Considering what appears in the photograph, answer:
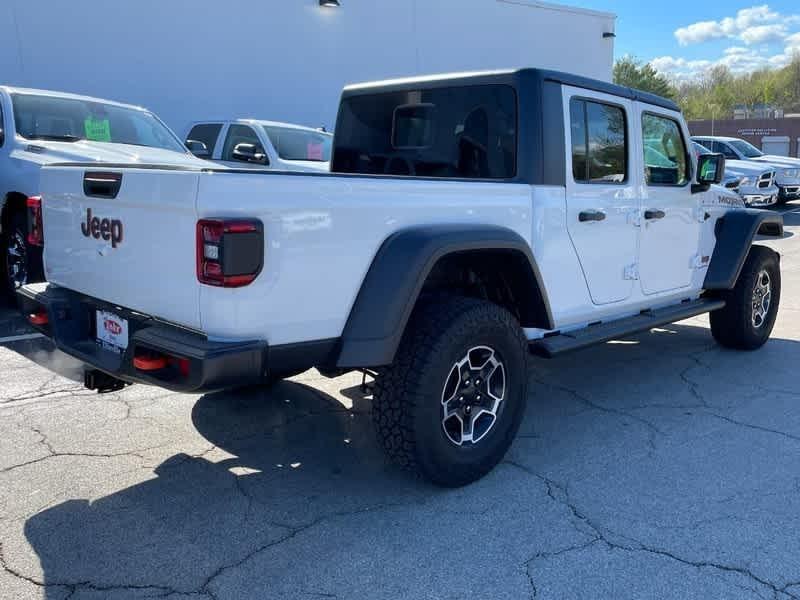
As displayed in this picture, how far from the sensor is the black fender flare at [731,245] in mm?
5273

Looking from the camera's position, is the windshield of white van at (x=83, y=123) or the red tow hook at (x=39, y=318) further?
the windshield of white van at (x=83, y=123)

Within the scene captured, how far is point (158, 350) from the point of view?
275 cm

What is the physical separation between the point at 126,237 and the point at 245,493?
127 centimetres

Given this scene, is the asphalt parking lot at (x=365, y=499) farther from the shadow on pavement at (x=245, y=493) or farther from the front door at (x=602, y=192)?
the front door at (x=602, y=192)

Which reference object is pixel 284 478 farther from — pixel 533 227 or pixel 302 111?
pixel 302 111

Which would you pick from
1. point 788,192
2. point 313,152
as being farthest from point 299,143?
point 788,192

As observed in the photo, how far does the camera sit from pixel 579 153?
402 centimetres

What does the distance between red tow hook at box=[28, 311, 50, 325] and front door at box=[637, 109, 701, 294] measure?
340 cm

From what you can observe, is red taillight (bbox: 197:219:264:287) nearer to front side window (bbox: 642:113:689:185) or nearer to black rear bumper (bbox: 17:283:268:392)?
black rear bumper (bbox: 17:283:268:392)

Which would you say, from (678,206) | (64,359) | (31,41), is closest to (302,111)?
(31,41)

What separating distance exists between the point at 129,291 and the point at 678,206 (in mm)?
3575

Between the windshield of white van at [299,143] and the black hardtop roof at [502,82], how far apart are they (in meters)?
4.65

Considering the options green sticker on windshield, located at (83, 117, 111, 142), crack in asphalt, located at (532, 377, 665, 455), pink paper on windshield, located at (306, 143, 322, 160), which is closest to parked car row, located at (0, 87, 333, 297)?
green sticker on windshield, located at (83, 117, 111, 142)

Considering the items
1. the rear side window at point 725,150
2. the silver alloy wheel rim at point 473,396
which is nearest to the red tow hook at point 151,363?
the silver alloy wheel rim at point 473,396
